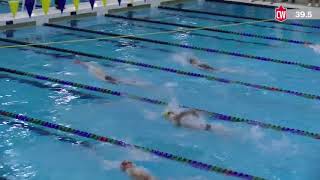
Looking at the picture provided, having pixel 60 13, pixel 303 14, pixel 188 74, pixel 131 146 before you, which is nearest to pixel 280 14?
pixel 303 14

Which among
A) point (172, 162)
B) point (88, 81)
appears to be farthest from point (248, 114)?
point (88, 81)

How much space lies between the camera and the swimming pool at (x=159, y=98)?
3199 mm

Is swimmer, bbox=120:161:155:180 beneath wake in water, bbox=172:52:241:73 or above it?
beneath

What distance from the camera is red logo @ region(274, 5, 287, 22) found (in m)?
8.18

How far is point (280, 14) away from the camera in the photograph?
27.7 feet

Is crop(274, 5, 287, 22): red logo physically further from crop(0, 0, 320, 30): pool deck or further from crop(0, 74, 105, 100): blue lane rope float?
crop(0, 74, 105, 100): blue lane rope float

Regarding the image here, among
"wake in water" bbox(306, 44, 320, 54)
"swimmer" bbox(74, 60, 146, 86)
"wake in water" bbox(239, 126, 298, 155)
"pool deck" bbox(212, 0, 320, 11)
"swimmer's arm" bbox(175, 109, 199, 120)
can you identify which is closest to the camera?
"wake in water" bbox(239, 126, 298, 155)

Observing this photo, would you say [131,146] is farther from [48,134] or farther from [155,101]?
[155,101]

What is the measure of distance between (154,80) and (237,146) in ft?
5.14

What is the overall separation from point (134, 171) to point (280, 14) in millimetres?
6041

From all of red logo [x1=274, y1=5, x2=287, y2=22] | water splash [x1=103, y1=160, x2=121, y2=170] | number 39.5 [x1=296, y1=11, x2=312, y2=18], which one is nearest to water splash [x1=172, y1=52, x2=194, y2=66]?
water splash [x1=103, y1=160, x2=121, y2=170]

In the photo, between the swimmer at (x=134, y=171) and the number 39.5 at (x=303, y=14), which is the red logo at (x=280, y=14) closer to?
the number 39.5 at (x=303, y=14)

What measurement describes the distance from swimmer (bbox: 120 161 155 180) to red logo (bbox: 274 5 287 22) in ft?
18.2

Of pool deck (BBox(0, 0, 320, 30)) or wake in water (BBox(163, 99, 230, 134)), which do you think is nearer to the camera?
wake in water (BBox(163, 99, 230, 134))
